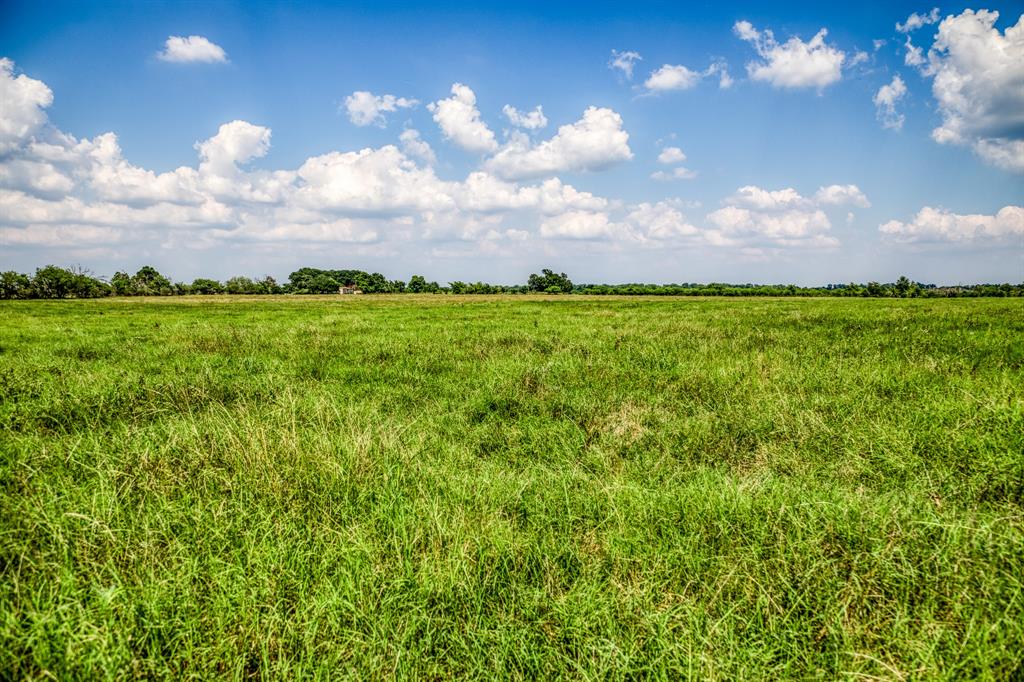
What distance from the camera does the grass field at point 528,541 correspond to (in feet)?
8.89

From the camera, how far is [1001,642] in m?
2.54

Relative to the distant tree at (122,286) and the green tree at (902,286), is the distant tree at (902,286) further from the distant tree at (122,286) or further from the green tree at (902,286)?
the distant tree at (122,286)

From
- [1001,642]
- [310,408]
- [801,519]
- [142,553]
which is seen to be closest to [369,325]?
[310,408]

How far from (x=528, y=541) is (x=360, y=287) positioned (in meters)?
139

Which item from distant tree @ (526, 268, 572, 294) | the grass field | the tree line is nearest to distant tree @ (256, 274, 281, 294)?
the tree line

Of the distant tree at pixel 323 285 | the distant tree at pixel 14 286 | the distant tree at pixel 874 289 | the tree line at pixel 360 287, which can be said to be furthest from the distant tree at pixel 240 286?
the distant tree at pixel 874 289

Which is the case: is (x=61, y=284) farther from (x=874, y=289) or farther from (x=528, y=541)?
(x=874, y=289)

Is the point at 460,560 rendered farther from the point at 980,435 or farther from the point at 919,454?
the point at 980,435

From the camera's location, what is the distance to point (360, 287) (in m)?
135

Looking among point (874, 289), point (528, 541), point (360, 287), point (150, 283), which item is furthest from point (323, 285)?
point (528, 541)

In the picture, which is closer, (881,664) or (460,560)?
(881,664)

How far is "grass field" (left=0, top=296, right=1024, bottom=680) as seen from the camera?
2709 mm

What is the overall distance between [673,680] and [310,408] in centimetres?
572

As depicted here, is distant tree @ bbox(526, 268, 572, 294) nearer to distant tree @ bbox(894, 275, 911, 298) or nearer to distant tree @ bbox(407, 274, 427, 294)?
distant tree @ bbox(407, 274, 427, 294)
